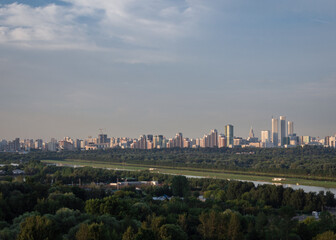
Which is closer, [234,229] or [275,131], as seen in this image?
[234,229]

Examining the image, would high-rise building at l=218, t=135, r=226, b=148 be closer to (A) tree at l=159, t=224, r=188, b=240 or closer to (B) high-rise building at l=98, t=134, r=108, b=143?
(B) high-rise building at l=98, t=134, r=108, b=143

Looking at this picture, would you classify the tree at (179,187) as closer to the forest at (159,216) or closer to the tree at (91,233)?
the forest at (159,216)

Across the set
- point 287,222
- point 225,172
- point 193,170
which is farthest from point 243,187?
point 193,170

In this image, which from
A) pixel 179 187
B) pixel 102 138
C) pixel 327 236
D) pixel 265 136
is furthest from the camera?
pixel 265 136

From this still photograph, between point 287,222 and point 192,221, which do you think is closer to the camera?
point 287,222

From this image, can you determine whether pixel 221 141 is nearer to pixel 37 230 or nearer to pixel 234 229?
pixel 234 229

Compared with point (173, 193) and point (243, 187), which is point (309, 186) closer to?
point (243, 187)

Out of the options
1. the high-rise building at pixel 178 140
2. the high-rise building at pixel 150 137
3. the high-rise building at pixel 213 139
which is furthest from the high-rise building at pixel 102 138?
the high-rise building at pixel 213 139

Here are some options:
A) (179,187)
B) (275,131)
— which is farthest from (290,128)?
(179,187)
